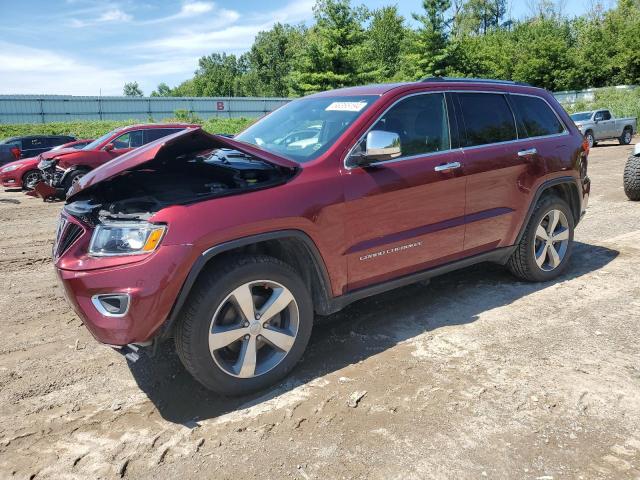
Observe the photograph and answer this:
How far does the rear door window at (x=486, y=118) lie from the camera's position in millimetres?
4297

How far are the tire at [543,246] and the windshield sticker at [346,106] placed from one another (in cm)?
201

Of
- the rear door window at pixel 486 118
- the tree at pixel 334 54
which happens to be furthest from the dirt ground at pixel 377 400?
the tree at pixel 334 54

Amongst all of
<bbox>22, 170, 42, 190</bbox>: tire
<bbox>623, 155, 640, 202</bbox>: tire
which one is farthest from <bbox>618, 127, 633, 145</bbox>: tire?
<bbox>22, 170, 42, 190</bbox>: tire

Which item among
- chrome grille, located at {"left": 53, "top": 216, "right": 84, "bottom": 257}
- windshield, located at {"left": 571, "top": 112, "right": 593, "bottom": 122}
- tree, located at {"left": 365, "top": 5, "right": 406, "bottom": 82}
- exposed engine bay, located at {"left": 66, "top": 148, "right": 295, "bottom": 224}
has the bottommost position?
chrome grille, located at {"left": 53, "top": 216, "right": 84, "bottom": 257}

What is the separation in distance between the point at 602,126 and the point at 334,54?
15.5 metres

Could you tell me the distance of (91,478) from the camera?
99.3 inches

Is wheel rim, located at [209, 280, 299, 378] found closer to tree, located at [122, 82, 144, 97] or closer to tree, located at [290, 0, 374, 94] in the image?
tree, located at [290, 0, 374, 94]

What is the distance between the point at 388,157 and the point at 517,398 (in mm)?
1747

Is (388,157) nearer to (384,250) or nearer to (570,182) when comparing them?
(384,250)

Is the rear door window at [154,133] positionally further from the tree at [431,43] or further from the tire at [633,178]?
the tree at [431,43]

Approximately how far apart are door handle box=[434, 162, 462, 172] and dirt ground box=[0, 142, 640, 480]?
120 cm

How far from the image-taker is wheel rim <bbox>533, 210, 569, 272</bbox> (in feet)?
16.1

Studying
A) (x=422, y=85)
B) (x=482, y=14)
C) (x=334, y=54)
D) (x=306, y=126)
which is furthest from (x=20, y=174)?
(x=482, y=14)

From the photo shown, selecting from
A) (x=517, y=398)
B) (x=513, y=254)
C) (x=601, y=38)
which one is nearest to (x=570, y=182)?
(x=513, y=254)
